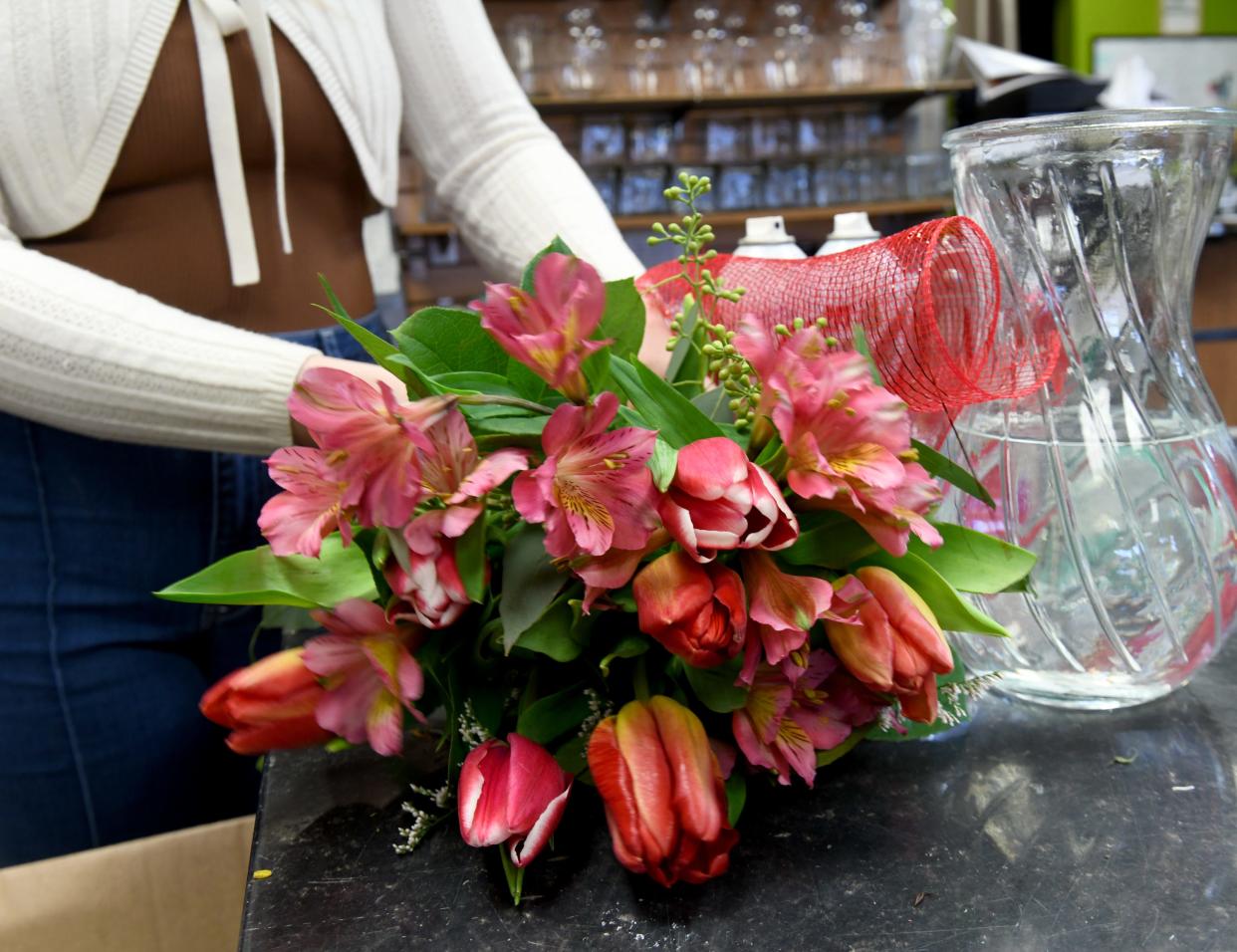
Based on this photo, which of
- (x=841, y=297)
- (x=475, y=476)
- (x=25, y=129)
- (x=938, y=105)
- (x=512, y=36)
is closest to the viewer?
(x=475, y=476)

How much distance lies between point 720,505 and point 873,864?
7.2 inches

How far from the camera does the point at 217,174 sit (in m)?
Answer: 0.80

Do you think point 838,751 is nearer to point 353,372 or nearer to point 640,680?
point 640,680

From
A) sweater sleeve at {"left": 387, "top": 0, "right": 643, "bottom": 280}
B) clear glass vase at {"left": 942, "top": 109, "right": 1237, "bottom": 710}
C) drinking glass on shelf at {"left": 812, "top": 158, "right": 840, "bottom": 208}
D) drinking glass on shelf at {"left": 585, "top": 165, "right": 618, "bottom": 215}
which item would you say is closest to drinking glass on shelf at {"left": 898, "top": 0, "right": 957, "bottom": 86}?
drinking glass on shelf at {"left": 812, "top": 158, "right": 840, "bottom": 208}

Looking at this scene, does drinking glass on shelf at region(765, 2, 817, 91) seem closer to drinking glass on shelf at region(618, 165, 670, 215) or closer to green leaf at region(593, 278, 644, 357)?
drinking glass on shelf at region(618, 165, 670, 215)

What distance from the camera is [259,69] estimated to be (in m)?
0.80

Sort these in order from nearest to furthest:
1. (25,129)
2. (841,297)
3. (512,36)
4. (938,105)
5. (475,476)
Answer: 1. (475,476)
2. (841,297)
3. (25,129)
4. (512,36)
5. (938,105)

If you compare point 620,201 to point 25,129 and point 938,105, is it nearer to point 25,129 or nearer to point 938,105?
point 938,105

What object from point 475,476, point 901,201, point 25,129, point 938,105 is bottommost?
point 901,201

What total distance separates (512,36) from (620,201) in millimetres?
598

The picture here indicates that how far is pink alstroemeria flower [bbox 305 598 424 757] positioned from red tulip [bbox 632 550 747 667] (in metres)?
0.11

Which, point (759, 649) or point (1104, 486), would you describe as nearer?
point (759, 649)

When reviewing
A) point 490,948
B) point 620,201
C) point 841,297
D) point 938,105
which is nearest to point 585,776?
point 490,948

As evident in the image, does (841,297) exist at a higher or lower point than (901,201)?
higher
